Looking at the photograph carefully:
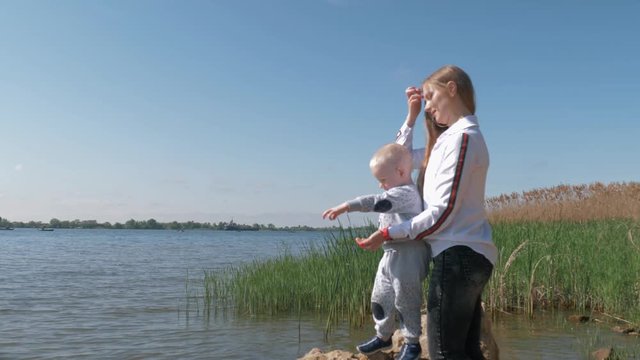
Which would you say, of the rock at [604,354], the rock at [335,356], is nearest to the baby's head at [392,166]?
the rock at [335,356]

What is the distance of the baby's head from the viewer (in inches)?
117

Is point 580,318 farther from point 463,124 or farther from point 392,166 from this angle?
point 463,124

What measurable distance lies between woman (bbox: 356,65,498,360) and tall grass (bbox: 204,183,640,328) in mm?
3424

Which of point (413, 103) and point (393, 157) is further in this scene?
point (413, 103)

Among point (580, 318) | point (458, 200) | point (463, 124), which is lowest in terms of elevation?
point (580, 318)

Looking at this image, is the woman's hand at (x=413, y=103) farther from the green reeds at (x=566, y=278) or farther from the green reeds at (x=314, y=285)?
the green reeds at (x=566, y=278)

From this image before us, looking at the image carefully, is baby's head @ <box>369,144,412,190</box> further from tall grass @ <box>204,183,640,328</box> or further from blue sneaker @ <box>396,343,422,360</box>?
tall grass @ <box>204,183,640,328</box>

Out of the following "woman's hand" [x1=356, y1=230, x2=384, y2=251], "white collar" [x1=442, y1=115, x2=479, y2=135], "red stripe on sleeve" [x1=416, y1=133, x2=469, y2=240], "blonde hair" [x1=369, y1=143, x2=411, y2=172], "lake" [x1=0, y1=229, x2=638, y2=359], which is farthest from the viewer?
"lake" [x1=0, y1=229, x2=638, y2=359]

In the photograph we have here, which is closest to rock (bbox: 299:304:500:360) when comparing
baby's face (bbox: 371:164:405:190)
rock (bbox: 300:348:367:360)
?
rock (bbox: 300:348:367:360)

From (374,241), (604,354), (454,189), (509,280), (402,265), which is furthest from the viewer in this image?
(509,280)

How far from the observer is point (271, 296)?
335 inches

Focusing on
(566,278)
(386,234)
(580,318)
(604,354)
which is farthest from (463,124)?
(566,278)

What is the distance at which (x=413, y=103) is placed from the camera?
10.7 ft

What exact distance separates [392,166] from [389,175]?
51mm
